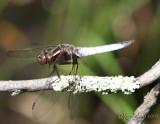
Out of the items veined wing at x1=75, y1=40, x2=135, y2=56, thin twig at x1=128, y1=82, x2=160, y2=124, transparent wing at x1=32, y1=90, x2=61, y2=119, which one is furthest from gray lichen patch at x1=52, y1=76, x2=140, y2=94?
veined wing at x1=75, y1=40, x2=135, y2=56

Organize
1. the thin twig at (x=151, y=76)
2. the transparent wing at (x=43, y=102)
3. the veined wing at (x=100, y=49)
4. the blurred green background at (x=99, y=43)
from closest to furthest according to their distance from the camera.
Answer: the thin twig at (x=151, y=76)
the transparent wing at (x=43, y=102)
the veined wing at (x=100, y=49)
the blurred green background at (x=99, y=43)

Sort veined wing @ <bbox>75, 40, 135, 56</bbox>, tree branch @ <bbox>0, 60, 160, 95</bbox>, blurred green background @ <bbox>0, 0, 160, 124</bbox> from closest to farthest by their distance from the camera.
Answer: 1. tree branch @ <bbox>0, 60, 160, 95</bbox>
2. veined wing @ <bbox>75, 40, 135, 56</bbox>
3. blurred green background @ <bbox>0, 0, 160, 124</bbox>

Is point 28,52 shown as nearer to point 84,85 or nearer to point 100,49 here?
point 100,49

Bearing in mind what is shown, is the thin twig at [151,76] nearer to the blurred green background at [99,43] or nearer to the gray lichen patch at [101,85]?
the gray lichen patch at [101,85]

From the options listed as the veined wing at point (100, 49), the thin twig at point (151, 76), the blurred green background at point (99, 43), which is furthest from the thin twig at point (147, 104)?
the blurred green background at point (99, 43)

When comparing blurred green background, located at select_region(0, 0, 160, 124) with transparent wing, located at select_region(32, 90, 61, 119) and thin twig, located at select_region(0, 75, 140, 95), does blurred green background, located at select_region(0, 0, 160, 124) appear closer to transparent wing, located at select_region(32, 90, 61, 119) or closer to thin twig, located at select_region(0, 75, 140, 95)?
transparent wing, located at select_region(32, 90, 61, 119)

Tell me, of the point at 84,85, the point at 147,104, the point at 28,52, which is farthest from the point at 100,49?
the point at 147,104
